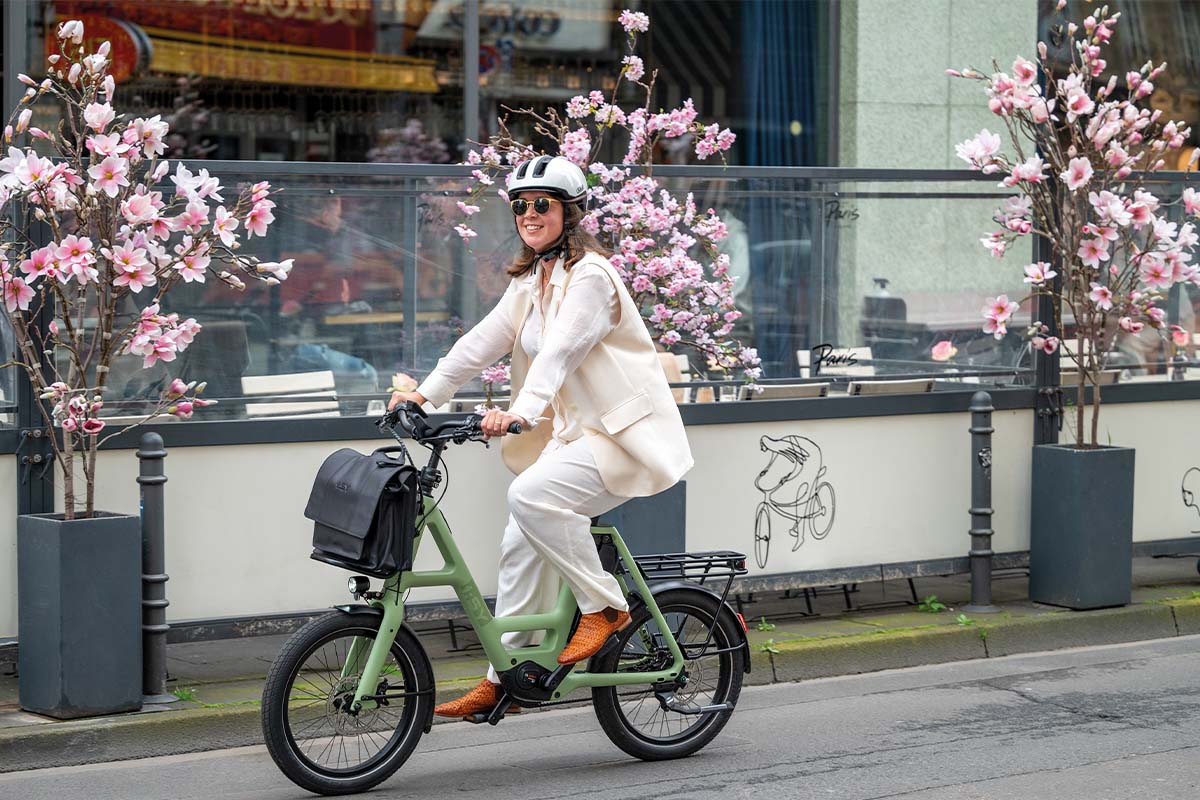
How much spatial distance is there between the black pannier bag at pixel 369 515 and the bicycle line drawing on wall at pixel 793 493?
310 cm

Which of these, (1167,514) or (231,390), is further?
(1167,514)

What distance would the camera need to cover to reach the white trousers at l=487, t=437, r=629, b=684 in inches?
224

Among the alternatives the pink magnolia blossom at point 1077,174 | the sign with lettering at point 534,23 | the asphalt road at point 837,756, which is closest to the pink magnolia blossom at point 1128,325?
the pink magnolia blossom at point 1077,174

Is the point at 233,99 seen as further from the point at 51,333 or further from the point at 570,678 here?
the point at 570,678

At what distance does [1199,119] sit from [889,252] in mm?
8299

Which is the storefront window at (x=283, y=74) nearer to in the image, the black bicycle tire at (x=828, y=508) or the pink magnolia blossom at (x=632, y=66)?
the pink magnolia blossom at (x=632, y=66)

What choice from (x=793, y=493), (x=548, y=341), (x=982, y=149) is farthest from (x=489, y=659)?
(x=982, y=149)

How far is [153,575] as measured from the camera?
6.63m

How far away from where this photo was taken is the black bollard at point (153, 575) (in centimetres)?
662

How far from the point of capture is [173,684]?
7016 mm

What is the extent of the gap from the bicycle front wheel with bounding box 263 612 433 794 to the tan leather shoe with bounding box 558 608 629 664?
1.55 ft

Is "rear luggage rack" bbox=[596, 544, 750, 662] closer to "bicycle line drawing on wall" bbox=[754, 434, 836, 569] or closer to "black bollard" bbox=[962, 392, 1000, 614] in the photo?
"bicycle line drawing on wall" bbox=[754, 434, 836, 569]

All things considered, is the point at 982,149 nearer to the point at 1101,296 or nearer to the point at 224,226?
the point at 1101,296

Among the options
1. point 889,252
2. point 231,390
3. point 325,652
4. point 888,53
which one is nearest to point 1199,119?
point 888,53
